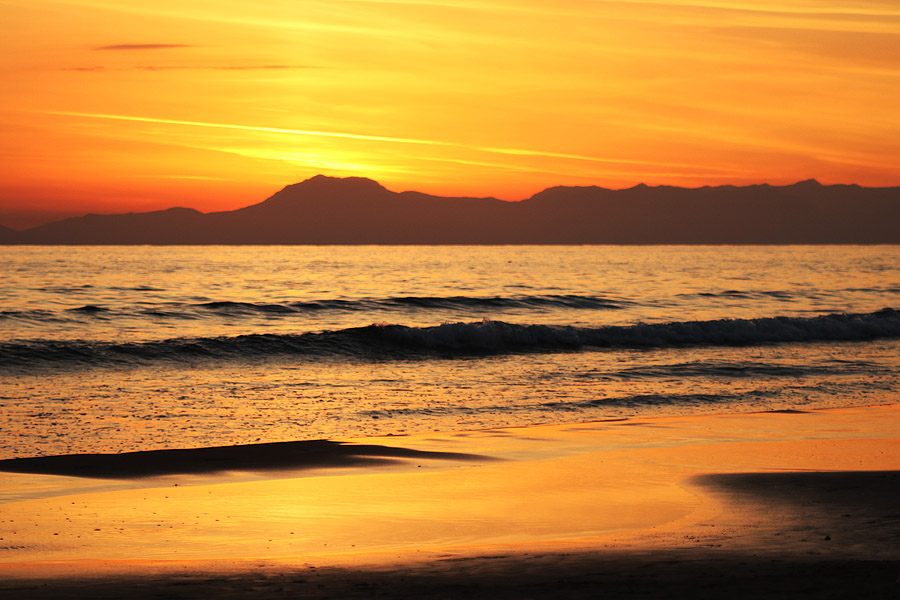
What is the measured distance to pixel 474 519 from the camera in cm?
937

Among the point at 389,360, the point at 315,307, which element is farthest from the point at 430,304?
the point at 389,360

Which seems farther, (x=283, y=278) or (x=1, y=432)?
(x=283, y=278)

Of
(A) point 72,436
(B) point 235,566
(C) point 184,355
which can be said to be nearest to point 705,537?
(B) point 235,566

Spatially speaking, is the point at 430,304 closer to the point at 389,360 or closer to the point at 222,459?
the point at 389,360

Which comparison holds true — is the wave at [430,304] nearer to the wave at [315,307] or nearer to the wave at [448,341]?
the wave at [315,307]

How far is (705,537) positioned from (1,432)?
11.4 metres

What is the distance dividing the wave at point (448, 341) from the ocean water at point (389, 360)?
0.08m

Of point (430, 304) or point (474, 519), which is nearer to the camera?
point (474, 519)

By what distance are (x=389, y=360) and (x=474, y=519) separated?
19385 millimetres

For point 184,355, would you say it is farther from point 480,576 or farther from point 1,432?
point 480,576

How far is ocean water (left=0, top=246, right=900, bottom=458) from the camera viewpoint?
16609 mm

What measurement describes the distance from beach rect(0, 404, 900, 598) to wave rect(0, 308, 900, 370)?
14706 mm

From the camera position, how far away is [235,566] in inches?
289

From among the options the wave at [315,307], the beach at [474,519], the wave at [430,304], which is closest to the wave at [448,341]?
the wave at [315,307]
